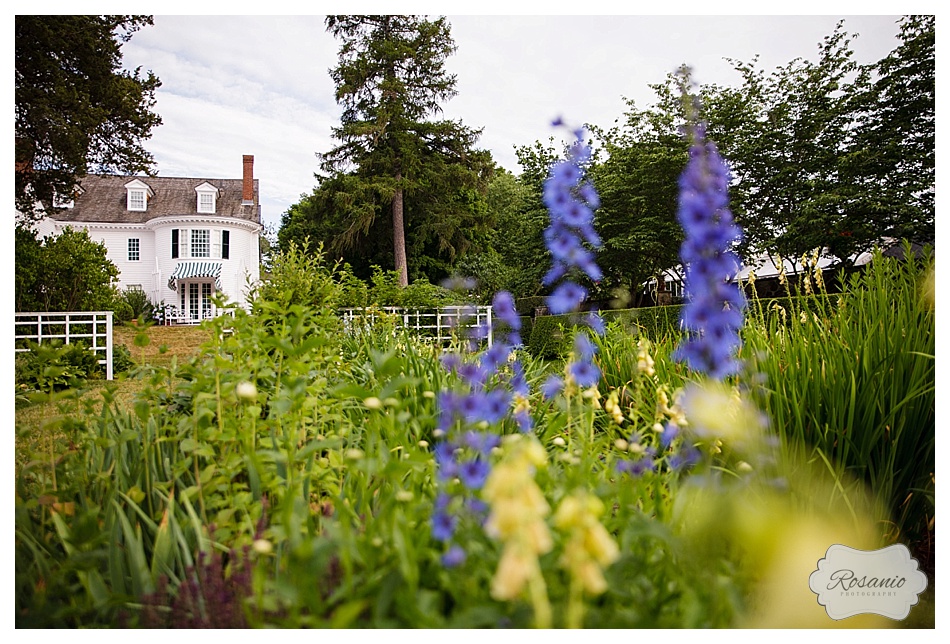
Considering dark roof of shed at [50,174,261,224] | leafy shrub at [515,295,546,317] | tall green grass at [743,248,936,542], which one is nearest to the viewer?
tall green grass at [743,248,936,542]

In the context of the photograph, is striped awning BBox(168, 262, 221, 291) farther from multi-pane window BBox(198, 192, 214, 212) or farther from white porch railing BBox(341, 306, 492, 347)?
multi-pane window BBox(198, 192, 214, 212)

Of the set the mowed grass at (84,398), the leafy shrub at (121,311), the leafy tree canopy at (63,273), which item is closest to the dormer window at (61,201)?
the leafy tree canopy at (63,273)

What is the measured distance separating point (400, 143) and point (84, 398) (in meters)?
3.47

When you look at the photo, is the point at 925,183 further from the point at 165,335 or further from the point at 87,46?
the point at 165,335

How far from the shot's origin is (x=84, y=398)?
3.66m

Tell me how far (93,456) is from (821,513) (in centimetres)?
253

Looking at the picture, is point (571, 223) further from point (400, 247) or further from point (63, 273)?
point (400, 247)

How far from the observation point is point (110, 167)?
3090mm

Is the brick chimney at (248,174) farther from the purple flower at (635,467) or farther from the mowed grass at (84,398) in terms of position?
the purple flower at (635,467)

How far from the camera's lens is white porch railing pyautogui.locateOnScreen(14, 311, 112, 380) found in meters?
2.38

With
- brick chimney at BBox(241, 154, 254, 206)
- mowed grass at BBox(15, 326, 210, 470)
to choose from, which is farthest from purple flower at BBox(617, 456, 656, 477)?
brick chimney at BBox(241, 154, 254, 206)

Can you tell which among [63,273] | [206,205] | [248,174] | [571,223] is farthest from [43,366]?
[206,205]

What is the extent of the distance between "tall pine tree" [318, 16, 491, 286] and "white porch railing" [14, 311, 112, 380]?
1.95 metres
